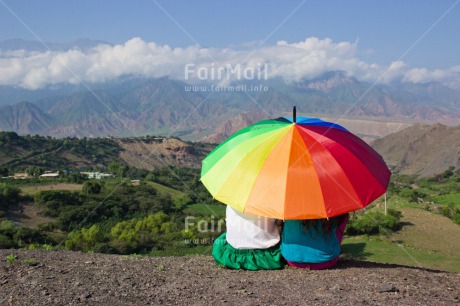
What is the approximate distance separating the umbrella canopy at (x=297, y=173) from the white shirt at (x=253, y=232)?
49 centimetres

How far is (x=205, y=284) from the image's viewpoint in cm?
603

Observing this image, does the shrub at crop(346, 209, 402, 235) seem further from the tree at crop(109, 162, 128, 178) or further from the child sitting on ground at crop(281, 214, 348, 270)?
the tree at crop(109, 162, 128, 178)

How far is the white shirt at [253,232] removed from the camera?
6676mm

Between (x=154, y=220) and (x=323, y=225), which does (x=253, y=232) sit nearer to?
(x=323, y=225)

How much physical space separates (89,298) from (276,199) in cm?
275

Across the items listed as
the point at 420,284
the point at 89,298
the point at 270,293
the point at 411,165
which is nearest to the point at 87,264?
the point at 89,298

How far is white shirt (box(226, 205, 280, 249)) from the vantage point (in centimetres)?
668

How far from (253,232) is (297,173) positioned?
3.81ft

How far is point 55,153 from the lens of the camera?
284 ft

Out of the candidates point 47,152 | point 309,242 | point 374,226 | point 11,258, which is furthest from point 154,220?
point 47,152

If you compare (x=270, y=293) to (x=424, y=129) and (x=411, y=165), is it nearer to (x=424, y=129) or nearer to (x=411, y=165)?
(x=411, y=165)

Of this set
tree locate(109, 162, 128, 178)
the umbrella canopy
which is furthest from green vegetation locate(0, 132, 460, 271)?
the umbrella canopy

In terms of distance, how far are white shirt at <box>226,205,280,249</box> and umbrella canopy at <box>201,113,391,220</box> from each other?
487mm

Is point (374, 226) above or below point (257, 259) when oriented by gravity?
below
